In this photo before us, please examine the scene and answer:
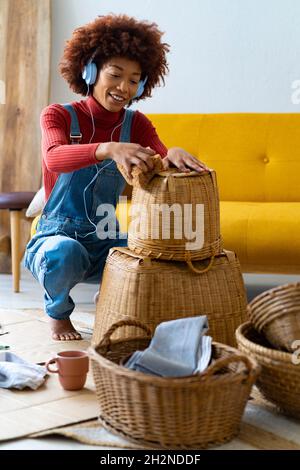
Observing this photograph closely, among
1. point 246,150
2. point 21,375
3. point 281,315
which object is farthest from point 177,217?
point 246,150

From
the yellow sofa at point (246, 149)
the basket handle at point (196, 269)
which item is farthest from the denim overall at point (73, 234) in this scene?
the yellow sofa at point (246, 149)

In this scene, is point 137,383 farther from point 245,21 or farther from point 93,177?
point 245,21

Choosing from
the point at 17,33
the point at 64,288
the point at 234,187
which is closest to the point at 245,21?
the point at 234,187

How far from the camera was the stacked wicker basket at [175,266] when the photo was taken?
2.45 m

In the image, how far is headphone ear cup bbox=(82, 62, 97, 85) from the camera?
286 centimetres

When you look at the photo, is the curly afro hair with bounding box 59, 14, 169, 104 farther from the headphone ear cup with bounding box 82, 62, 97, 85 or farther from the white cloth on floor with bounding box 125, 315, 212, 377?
the white cloth on floor with bounding box 125, 315, 212, 377

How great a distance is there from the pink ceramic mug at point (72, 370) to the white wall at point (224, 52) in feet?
7.46

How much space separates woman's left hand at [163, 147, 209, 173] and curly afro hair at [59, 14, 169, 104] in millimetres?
405

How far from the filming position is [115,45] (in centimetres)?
279

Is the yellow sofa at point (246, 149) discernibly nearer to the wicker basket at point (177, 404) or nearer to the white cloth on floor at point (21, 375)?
the white cloth on floor at point (21, 375)

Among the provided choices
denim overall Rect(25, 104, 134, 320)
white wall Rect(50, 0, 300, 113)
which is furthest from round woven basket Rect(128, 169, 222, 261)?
white wall Rect(50, 0, 300, 113)
